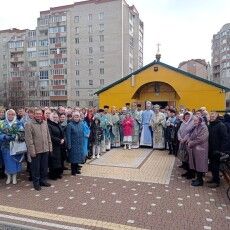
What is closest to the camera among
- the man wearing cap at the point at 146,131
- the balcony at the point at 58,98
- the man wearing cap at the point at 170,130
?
the man wearing cap at the point at 170,130

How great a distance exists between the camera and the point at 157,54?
700 inches

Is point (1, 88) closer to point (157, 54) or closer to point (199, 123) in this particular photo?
point (157, 54)

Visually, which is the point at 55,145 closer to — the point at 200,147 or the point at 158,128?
the point at 200,147

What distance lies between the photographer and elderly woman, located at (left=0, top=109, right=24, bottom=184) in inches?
302

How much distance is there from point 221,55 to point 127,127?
80.0 meters

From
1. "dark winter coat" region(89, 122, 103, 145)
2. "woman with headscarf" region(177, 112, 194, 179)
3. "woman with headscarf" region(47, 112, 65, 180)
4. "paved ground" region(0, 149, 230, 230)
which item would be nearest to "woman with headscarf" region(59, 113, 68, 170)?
"woman with headscarf" region(47, 112, 65, 180)

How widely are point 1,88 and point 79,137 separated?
63.2 metres

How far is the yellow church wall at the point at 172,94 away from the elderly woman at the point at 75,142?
9930mm

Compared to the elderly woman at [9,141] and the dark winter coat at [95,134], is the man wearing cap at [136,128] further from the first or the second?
the elderly woman at [9,141]

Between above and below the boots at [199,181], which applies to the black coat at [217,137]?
above

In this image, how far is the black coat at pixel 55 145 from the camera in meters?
8.13

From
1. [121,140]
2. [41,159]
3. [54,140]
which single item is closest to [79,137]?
[54,140]

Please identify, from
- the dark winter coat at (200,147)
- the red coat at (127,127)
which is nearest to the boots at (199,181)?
the dark winter coat at (200,147)

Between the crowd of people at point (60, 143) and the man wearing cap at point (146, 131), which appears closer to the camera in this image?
the crowd of people at point (60, 143)
